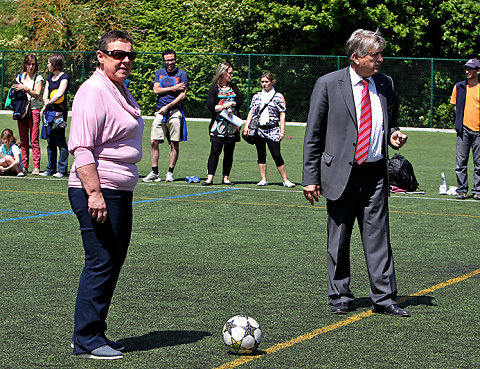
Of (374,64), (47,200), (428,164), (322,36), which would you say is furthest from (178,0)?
(374,64)

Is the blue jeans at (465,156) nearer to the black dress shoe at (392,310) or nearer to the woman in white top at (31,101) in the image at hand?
the woman in white top at (31,101)

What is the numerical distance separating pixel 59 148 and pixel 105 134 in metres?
10.9

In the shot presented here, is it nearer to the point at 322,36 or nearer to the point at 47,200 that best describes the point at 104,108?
the point at 47,200

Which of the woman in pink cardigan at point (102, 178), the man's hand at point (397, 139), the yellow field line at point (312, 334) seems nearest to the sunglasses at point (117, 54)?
the woman in pink cardigan at point (102, 178)

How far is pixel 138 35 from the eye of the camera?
45781 mm

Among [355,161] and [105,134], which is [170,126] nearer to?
[355,161]

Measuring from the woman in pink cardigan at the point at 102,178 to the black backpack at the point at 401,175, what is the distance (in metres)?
10.1

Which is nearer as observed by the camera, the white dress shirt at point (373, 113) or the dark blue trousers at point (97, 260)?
the dark blue trousers at point (97, 260)

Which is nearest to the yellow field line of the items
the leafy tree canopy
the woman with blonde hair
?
the woman with blonde hair

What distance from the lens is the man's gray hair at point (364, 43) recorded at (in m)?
6.84

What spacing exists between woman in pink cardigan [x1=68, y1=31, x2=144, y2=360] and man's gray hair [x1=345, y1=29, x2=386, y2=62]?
1.97m

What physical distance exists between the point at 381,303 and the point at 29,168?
12.8m

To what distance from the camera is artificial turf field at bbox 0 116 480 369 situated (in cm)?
583

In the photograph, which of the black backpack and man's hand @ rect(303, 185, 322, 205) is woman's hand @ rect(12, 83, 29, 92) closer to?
the black backpack
